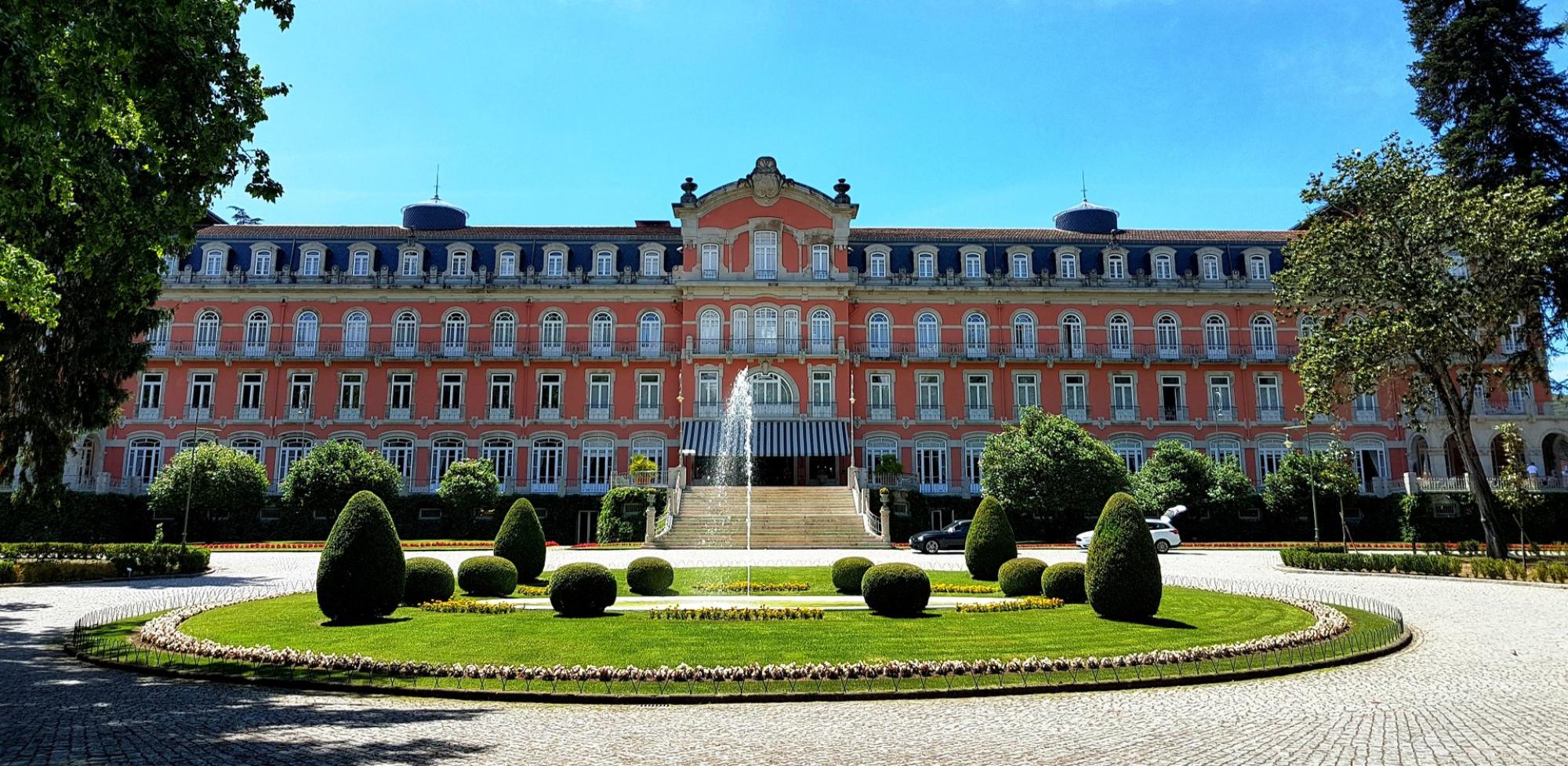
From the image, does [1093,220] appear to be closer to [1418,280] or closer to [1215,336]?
[1215,336]

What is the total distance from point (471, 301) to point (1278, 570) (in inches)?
1397

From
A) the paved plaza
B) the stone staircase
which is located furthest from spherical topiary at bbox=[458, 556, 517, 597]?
the stone staircase

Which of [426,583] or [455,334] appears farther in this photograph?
[455,334]

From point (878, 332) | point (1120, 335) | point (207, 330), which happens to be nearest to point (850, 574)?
point (878, 332)

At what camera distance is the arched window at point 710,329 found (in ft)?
138

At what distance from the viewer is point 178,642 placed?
38.7ft

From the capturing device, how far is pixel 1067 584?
15.9m

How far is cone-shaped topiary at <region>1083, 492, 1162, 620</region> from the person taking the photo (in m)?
13.5

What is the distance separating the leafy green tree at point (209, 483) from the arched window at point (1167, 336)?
39.6 m

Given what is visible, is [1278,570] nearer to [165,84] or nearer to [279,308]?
[165,84]

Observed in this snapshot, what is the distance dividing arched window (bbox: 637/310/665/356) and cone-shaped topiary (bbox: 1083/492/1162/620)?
31526mm

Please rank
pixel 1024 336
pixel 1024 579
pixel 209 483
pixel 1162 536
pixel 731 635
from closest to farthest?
pixel 731 635 → pixel 1024 579 → pixel 1162 536 → pixel 209 483 → pixel 1024 336

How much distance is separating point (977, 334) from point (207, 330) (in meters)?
36.3

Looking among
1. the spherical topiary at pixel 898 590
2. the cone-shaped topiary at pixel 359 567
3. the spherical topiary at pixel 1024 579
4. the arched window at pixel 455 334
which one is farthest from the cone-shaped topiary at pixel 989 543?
the arched window at pixel 455 334
